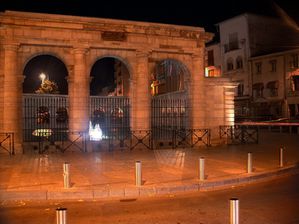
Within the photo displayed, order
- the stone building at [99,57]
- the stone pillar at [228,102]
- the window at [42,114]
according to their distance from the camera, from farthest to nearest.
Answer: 1. the stone pillar at [228,102]
2. the window at [42,114]
3. the stone building at [99,57]

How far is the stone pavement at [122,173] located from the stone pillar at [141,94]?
340 centimetres

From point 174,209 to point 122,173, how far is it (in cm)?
432

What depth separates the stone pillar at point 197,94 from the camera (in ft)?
75.4

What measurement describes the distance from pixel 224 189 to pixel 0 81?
13302 mm

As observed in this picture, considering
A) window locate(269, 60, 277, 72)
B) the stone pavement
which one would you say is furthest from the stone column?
window locate(269, 60, 277, 72)

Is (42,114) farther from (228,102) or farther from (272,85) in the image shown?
(272,85)

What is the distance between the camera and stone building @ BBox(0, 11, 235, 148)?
19.3 m

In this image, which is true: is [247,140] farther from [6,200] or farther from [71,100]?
[6,200]

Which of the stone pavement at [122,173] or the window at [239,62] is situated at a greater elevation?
the window at [239,62]

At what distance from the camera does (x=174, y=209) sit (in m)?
8.57

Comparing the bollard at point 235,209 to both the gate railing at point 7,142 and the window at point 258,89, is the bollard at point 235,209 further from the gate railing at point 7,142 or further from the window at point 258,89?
the window at point 258,89

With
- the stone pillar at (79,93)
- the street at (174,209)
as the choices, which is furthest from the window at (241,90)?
the street at (174,209)

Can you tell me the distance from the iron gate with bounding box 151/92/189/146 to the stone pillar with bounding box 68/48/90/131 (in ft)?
15.1

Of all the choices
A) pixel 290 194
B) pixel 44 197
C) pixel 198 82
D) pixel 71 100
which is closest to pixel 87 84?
pixel 71 100
